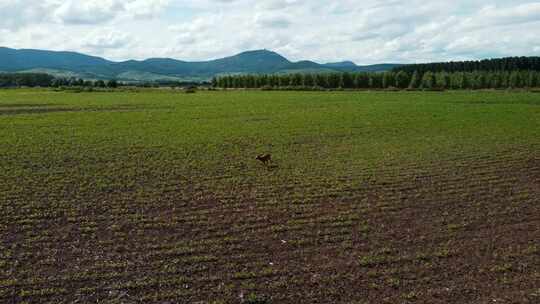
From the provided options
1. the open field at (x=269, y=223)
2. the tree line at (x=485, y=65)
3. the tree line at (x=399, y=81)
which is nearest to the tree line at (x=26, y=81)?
the tree line at (x=399, y=81)

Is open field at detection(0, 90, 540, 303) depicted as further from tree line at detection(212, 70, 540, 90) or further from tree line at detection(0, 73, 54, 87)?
tree line at detection(0, 73, 54, 87)

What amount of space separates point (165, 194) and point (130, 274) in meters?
6.12

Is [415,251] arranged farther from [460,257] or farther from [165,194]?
[165,194]

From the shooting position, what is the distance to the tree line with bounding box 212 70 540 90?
12475cm

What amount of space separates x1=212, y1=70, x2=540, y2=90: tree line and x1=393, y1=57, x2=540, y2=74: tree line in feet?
74.9

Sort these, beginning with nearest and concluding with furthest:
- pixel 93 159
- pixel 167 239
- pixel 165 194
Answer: pixel 167 239
pixel 165 194
pixel 93 159

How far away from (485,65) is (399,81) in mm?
52830

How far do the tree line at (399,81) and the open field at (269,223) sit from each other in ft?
333

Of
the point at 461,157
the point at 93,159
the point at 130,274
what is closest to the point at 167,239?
the point at 130,274

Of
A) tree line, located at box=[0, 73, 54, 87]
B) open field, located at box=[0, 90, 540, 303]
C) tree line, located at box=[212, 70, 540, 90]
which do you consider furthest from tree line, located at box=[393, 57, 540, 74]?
open field, located at box=[0, 90, 540, 303]

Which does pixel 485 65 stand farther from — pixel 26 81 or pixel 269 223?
pixel 269 223

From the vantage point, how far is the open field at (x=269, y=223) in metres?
8.69

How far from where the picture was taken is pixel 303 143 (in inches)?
1058

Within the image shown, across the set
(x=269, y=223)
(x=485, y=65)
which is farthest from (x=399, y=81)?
Result: (x=269, y=223)
